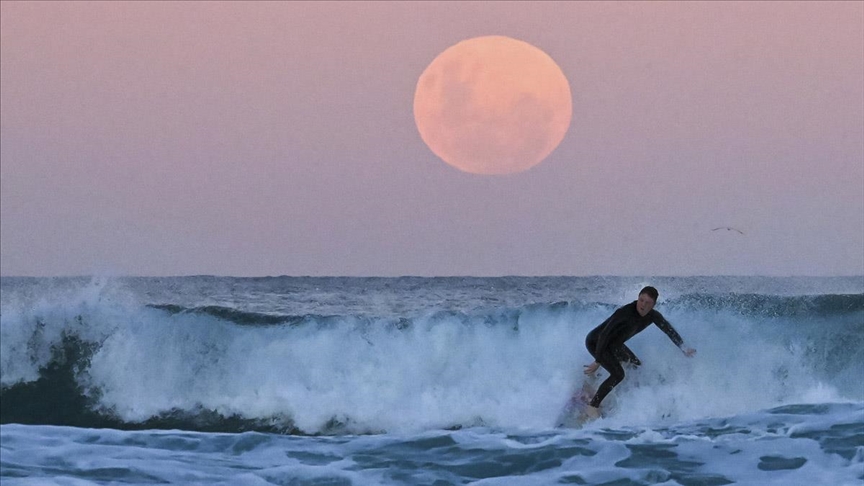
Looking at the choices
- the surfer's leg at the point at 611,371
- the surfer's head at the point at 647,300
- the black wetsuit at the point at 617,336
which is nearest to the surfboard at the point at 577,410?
the black wetsuit at the point at 617,336

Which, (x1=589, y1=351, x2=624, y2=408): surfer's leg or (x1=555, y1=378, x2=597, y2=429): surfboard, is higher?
(x1=589, y1=351, x2=624, y2=408): surfer's leg

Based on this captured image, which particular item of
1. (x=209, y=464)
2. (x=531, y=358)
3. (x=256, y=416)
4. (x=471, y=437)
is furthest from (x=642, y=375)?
(x=209, y=464)

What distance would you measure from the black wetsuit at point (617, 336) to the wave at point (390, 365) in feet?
5.07

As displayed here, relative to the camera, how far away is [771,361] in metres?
14.4

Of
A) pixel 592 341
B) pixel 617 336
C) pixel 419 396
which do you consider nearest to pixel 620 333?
pixel 617 336

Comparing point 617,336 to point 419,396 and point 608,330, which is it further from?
point 419,396

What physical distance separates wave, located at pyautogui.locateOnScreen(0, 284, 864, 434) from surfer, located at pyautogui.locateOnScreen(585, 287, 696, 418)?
5.08 feet

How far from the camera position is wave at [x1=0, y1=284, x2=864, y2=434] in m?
13.3

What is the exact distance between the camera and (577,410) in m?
11.6

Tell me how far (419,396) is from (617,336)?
161 inches

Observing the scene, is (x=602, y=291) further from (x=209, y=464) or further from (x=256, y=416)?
(x=209, y=464)

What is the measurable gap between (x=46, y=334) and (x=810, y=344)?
39.6ft

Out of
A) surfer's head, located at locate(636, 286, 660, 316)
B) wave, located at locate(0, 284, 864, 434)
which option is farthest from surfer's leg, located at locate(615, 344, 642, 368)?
wave, located at locate(0, 284, 864, 434)

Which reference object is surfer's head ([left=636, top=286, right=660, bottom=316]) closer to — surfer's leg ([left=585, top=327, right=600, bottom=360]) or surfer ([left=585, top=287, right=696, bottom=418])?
surfer ([left=585, top=287, right=696, bottom=418])
